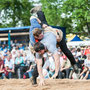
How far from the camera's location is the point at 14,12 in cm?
3503

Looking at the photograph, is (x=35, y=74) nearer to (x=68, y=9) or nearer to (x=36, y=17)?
(x=36, y=17)

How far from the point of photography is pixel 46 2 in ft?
90.8

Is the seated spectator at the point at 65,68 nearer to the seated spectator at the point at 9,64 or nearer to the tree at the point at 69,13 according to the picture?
the seated spectator at the point at 9,64

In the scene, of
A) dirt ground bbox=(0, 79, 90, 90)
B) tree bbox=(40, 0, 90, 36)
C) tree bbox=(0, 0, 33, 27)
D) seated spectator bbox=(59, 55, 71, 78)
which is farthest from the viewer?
tree bbox=(0, 0, 33, 27)

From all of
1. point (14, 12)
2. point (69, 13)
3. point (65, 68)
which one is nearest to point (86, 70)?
point (65, 68)

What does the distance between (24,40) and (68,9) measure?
921cm

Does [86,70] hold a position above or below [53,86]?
below

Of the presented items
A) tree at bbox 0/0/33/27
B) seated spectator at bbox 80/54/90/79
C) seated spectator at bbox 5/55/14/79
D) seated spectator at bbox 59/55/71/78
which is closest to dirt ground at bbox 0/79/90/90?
seated spectator at bbox 80/54/90/79

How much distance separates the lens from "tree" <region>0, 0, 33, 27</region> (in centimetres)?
3459

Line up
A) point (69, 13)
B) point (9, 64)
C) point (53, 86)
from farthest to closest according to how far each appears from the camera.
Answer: point (69, 13) < point (9, 64) < point (53, 86)

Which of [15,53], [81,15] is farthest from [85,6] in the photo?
[15,53]

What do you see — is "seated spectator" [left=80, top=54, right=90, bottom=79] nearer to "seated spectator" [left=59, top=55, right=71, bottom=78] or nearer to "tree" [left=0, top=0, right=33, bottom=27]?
"seated spectator" [left=59, top=55, right=71, bottom=78]

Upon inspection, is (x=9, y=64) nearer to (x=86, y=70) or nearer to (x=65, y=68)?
(x=65, y=68)

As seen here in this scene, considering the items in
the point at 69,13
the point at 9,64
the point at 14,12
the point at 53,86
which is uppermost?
the point at 14,12
